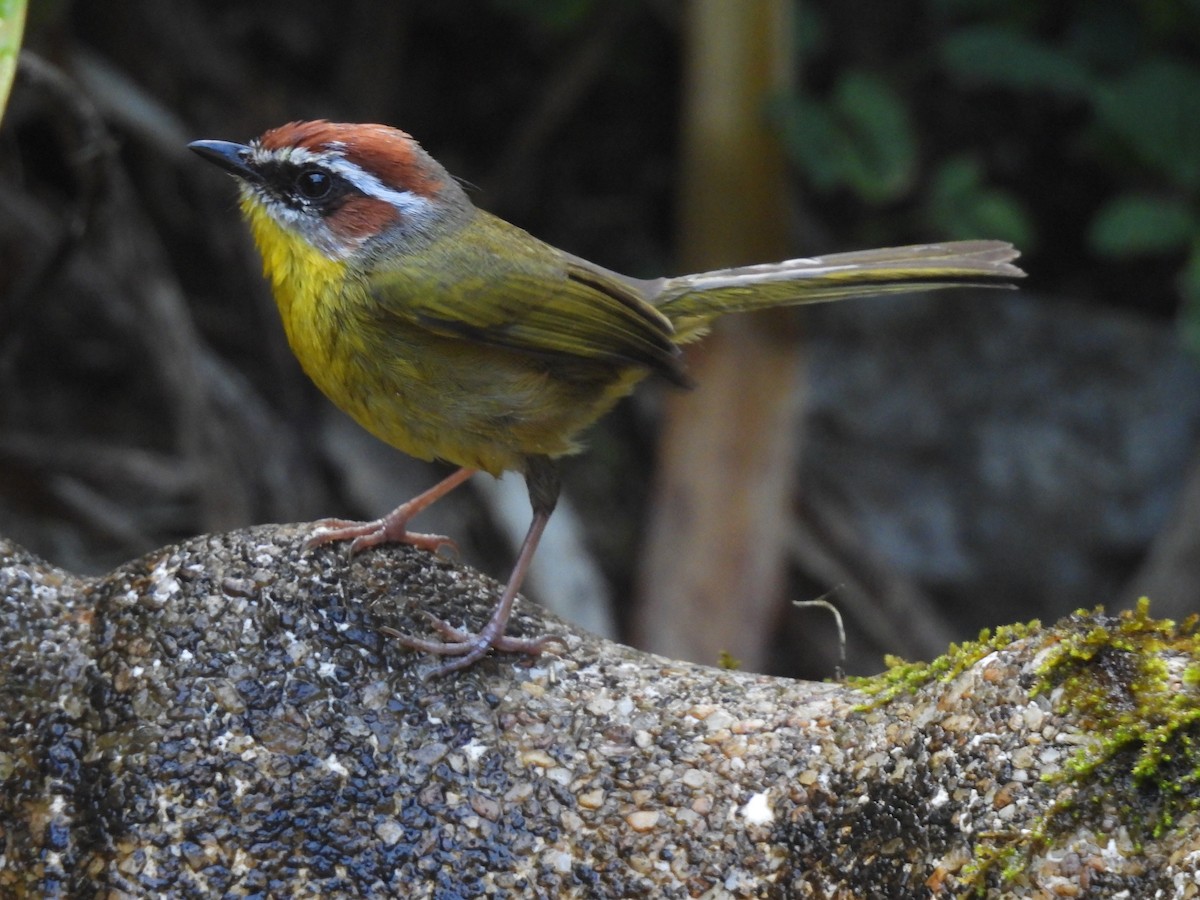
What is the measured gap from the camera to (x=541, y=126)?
7.15 metres

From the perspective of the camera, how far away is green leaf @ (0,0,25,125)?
3.08 metres

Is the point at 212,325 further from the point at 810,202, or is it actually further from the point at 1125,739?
the point at 1125,739

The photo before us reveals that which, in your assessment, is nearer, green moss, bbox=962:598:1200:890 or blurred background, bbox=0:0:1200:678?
green moss, bbox=962:598:1200:890

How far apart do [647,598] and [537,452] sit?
2.86 metres

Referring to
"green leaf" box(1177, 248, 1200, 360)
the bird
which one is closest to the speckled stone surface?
the bird

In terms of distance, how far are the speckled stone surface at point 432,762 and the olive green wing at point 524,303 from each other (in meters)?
0.75

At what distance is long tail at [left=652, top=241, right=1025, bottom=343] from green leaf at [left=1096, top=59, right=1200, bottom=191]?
93.0 inches

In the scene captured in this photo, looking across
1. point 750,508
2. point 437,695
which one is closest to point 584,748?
point 437,695

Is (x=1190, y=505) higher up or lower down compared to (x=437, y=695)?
higher up

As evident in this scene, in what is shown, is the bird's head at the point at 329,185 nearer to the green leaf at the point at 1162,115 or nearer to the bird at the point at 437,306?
the bird at the point at 437,306

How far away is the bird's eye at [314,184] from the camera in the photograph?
3475 mm

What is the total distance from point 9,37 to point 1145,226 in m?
4.32

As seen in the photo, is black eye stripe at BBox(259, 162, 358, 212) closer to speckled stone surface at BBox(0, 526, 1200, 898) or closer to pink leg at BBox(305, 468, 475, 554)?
pink leg at BBox(305, 468, 475, 554)

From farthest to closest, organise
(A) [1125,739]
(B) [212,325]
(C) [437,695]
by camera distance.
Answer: (B) [212,325]
(C) [437,695]
(A) [1125,739]
